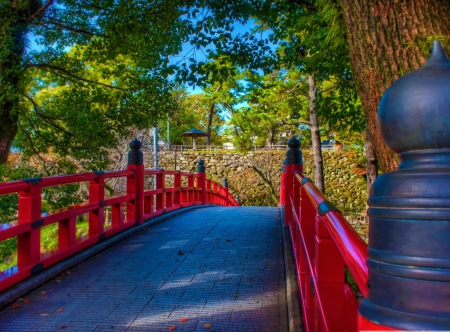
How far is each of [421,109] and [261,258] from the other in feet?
14.8

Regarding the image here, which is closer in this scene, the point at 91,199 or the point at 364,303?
the point at 364,303

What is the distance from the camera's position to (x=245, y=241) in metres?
6.16

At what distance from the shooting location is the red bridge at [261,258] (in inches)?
29.6

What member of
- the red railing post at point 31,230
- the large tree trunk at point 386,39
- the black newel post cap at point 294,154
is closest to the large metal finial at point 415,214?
the large tree trunk at point 386,39

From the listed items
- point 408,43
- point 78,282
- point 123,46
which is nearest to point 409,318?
point 408,43

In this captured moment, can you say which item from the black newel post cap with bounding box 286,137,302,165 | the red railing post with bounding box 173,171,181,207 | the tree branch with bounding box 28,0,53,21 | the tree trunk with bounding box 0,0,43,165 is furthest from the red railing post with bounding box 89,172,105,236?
the red railing post with bounding box 173,171,181,207

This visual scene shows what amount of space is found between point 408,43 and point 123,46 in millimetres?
6707

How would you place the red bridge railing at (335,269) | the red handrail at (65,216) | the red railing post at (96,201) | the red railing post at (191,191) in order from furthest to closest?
1. the red railing post at (191,191)
2. the red railing post at (96,201)
3. the red handrail at (65,216)
4. the red bridge railing at (335,269)

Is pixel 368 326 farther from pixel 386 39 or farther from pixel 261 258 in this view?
pixel 261 258

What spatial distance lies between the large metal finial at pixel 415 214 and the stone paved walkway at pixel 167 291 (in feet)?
8.34

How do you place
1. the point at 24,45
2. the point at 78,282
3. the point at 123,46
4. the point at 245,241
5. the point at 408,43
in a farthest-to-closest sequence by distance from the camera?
the point at 123,46, the point at 24,45, the point at 245,241, the point at 78,282, the point at 408,43

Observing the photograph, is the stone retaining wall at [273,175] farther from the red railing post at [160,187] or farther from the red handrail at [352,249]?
the red handrail at [352,249]

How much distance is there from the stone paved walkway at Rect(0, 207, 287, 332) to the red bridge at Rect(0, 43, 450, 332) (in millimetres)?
19

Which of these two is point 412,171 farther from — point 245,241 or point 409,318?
point 245,241
